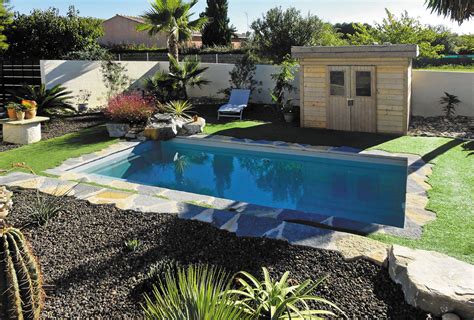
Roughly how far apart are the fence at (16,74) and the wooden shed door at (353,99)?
38.2 feet

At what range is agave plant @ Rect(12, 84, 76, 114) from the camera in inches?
505

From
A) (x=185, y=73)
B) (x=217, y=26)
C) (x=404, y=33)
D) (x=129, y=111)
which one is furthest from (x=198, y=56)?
(x=129, y=111)

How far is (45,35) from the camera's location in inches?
781

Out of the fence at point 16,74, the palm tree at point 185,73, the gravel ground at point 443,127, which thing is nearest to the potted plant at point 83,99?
→ the fence at point 16,74

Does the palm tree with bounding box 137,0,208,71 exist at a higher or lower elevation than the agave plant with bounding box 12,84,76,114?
higher

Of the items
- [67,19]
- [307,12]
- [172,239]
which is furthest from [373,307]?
[307,12]

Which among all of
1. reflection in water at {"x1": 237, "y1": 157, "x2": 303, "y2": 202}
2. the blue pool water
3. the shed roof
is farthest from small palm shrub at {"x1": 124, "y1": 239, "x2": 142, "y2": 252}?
the shed roof

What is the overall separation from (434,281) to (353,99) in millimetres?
8647

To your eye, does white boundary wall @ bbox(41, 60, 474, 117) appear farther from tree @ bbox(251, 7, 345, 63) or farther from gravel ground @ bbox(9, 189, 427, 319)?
gravel ground @ bbox(9, 189, 427, 319)

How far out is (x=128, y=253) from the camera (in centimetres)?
483

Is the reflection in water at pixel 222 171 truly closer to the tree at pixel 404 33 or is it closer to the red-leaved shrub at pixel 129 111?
the red-leaved shrub at pixel 129 111

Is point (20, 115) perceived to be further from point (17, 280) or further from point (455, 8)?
point (455, 8)

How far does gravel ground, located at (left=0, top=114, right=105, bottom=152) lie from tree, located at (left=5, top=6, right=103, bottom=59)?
656 cm

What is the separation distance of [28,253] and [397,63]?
1027 centimetres
